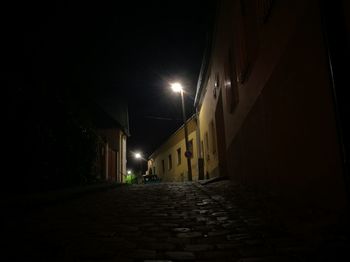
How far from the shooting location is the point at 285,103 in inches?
193

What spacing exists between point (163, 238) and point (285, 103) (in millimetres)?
2712

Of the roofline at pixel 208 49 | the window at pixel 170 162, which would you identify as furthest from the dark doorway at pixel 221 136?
the window at pixel 170 162

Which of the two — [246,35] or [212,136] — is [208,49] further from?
[246,35]

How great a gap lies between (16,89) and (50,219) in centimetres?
475

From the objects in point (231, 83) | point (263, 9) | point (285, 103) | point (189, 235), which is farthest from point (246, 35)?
point (189, 235)

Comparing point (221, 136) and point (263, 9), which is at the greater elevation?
point (263, 9)

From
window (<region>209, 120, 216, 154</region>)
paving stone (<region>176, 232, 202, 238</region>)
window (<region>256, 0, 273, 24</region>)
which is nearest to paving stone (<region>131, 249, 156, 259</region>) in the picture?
paving stone (<region>176, 232, 202, 238</region>)

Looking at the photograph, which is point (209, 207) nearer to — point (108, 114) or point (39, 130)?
point (39, 130)

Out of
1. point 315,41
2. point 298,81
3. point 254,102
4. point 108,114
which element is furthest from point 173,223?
point 108,114

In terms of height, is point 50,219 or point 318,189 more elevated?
point 318,189

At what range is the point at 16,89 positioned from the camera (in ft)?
27.8

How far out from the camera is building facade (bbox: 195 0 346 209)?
11.7 feet

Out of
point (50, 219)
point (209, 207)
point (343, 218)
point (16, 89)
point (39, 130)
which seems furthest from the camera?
point (39, 130)

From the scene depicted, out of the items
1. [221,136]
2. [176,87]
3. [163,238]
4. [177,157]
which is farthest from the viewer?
[177,157]
